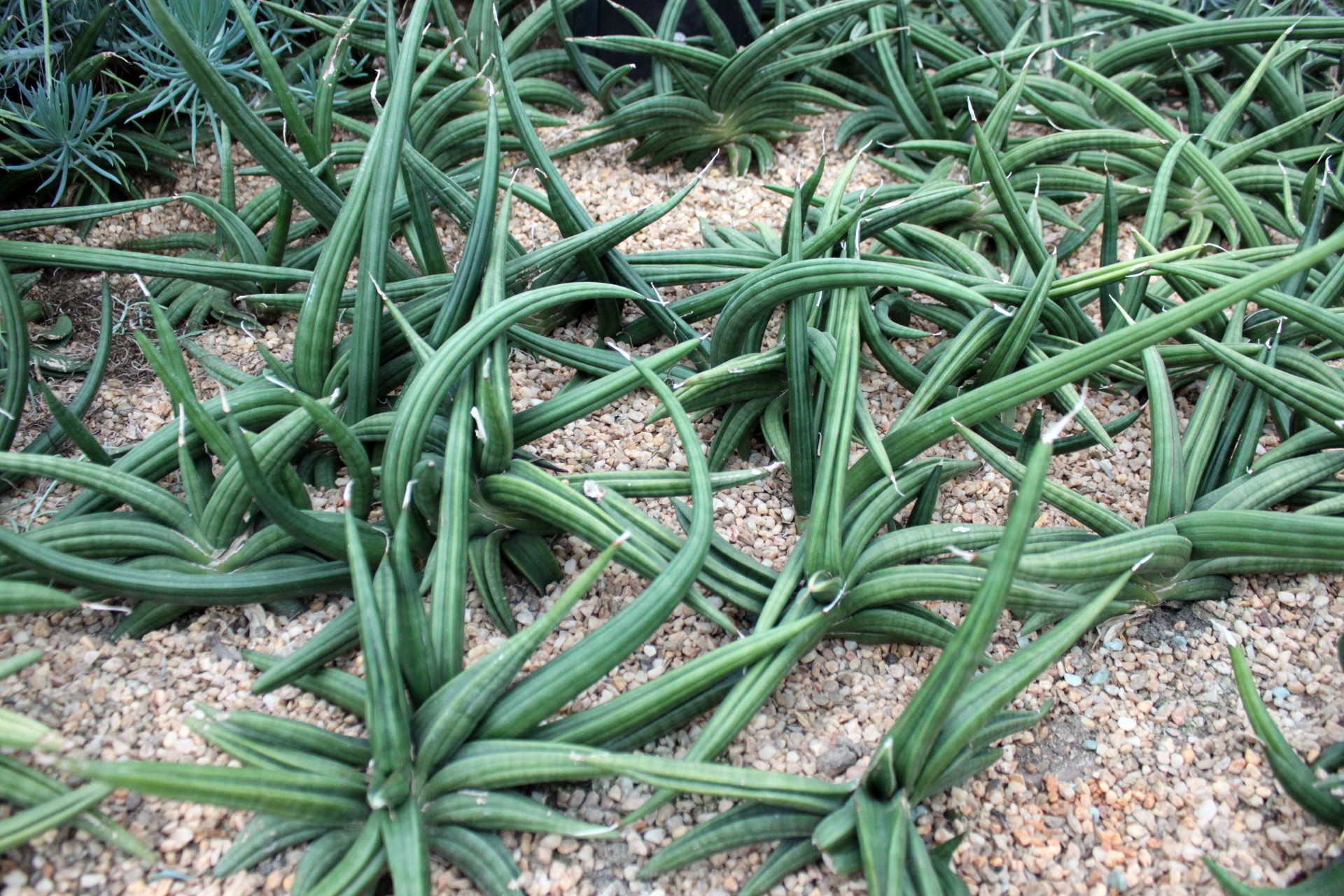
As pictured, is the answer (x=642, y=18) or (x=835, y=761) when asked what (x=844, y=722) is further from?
(x=642, y=18)

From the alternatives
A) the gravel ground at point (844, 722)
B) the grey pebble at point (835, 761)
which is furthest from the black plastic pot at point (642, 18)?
the grey pebble at point (835, 761)

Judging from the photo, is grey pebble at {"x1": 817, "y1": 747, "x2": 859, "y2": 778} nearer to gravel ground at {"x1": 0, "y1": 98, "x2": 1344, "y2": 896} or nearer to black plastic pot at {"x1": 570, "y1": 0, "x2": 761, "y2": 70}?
gravel ground at {"x1": 0, "y1": 98, "x2": 1344, "y2": 896}

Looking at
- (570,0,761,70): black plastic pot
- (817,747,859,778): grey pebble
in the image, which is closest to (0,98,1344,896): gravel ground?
(817,747,859,778): grey pebble

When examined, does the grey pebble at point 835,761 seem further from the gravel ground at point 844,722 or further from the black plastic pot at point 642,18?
the black plastic pot at point 642,18

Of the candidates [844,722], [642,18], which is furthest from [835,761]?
[642,18]

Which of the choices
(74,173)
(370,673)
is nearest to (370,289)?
(370,673)

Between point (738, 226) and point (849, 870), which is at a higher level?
point (738, 226)

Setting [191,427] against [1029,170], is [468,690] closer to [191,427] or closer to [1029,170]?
[191,427]

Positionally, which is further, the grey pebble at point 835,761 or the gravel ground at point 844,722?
the grey pebble at point 835,761
